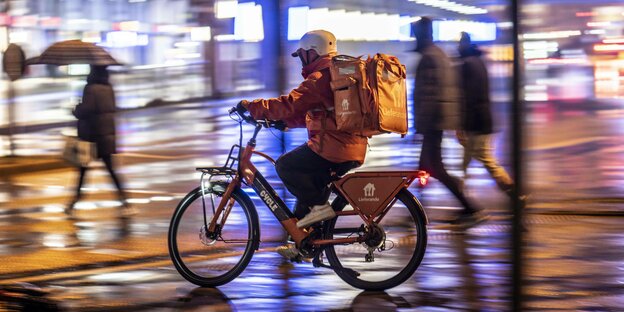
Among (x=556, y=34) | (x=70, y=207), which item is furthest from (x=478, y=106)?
(x=556, y=34)

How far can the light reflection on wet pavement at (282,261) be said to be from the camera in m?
7.38

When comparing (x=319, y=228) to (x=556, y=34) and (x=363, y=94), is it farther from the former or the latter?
(x=556, y=34)

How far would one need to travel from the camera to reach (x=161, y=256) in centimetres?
923

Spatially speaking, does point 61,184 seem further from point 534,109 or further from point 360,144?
point 534,109

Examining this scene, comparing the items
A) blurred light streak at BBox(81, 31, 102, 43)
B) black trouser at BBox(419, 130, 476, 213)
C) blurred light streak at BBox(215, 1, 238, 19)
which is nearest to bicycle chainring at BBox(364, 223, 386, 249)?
black trouser at BBox(419, 130, 476, 213)

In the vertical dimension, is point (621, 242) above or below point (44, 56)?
below

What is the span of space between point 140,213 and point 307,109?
16.1 ft

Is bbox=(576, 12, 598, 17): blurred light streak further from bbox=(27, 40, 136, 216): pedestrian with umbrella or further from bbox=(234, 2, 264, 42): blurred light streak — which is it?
bbox=(27, 40, 136, 216): pedestrian with umbrella

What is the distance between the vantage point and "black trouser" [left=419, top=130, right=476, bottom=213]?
414 inches

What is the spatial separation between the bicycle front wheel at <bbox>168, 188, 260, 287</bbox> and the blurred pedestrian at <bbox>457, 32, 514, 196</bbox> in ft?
12.1

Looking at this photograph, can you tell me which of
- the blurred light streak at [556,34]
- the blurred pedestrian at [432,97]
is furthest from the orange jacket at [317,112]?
the blurred light streak at [556,34]

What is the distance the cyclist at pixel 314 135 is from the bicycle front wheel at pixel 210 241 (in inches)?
13.4

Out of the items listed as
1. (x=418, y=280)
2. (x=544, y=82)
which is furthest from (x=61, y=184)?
(x=544, y=82)

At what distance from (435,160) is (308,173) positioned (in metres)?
3.18
